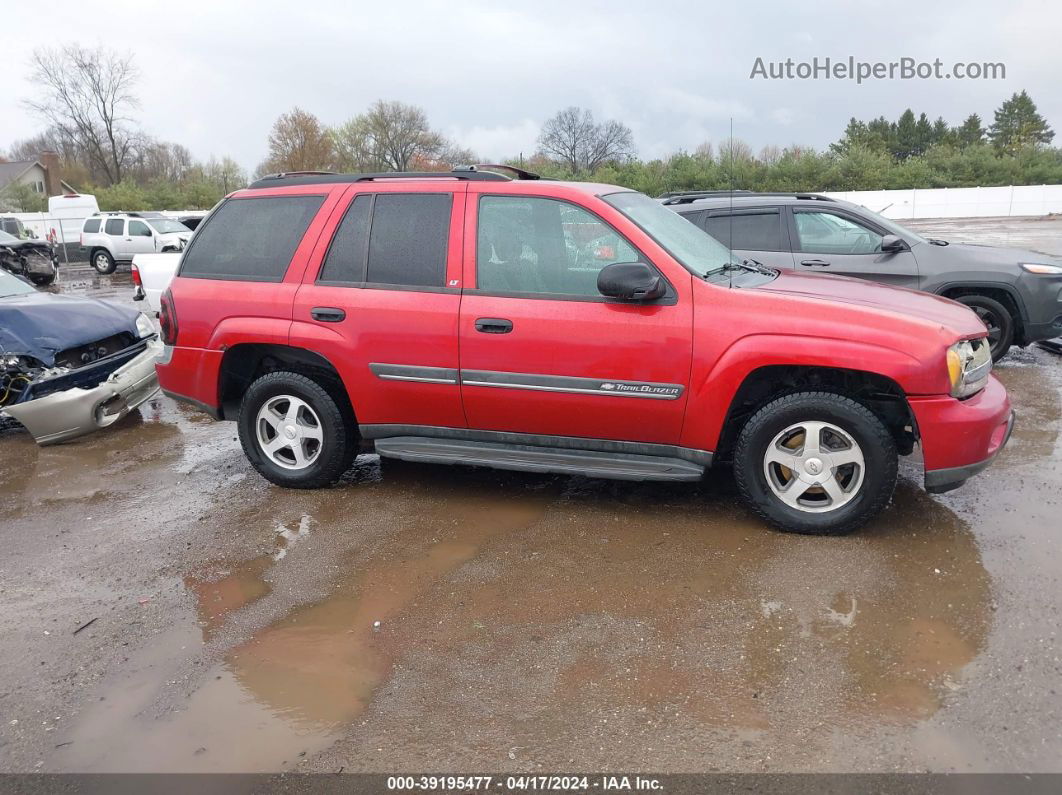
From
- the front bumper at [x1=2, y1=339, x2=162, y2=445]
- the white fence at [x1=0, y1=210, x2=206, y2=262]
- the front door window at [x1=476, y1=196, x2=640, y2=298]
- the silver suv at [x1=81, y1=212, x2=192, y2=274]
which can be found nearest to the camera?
the front door window at [x1=476, y1=196, x2=640, y2=298]

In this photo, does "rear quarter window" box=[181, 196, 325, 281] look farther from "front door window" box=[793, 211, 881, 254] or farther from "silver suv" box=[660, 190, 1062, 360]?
"front door window" box=[793, 211, 881, 254]

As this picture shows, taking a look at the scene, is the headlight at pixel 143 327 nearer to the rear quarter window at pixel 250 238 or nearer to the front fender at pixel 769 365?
Result: the rear quarter window at pixel 250 238

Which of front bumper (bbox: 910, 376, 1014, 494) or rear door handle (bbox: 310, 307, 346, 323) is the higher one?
rear door handle (bbox: 310, 307, 346, 323)

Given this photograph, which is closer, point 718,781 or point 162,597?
point 718,781

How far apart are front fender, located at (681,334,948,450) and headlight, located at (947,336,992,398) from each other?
0.25 feet

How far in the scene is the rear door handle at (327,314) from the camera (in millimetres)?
4691

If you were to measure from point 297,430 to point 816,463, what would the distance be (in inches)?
122

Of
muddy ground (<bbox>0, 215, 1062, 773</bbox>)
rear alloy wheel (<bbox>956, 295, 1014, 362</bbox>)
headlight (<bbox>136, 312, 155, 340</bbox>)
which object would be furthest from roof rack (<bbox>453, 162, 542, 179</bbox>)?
rear alloy wheel (<bbox>956, 295, 1014, 362</bbox>)

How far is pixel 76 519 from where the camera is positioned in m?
4.92

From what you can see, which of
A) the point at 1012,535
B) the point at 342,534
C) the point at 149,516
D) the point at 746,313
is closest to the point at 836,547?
the point at 1012,535

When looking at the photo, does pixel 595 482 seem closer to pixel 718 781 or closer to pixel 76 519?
pixel 718 781

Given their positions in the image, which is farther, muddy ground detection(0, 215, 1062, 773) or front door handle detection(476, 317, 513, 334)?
front door handle detection(476, 317, 513, 334)

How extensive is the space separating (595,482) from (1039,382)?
4818mm

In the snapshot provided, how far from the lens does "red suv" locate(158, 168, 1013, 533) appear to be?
3.98 metres
